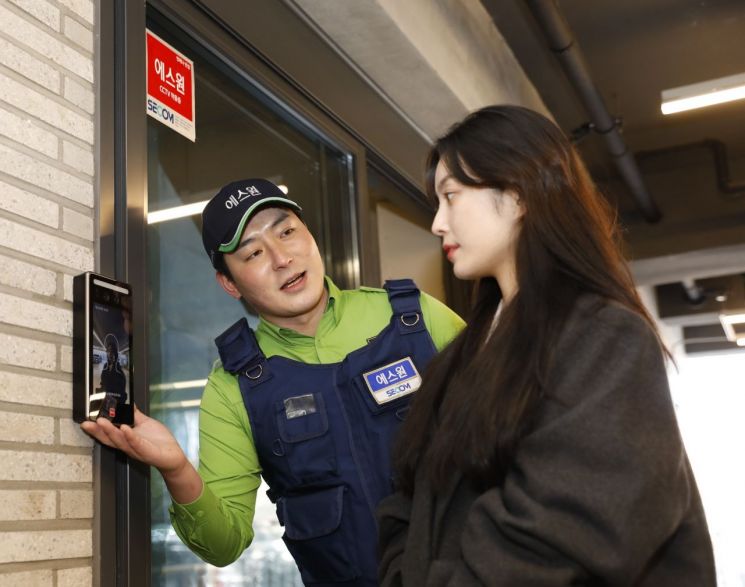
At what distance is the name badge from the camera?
193cm

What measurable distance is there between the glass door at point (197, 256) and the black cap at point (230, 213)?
18 cm

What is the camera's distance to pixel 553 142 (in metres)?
1.46

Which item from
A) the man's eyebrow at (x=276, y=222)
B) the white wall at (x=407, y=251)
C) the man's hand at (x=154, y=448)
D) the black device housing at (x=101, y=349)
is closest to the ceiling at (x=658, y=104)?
the white wall at (x=407, y=251)

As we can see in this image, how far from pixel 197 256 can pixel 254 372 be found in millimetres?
592

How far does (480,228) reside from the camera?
1450mm

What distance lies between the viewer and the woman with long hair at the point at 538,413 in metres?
1.17

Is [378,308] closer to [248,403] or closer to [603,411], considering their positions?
[248,403]

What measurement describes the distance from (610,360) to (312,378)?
88 cm

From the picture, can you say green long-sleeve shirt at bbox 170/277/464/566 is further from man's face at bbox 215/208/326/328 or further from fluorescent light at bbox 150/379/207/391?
fluorescent light at bbox 150/379/207/391

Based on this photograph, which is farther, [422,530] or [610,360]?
[422,530]

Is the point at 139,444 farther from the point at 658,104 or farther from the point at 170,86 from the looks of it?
the point at 658,104

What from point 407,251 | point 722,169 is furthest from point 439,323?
point 722,169

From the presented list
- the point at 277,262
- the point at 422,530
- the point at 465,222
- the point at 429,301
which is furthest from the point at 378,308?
the point at 422,530

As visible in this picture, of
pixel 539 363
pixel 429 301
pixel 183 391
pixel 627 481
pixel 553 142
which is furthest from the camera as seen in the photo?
pixel 183 391
